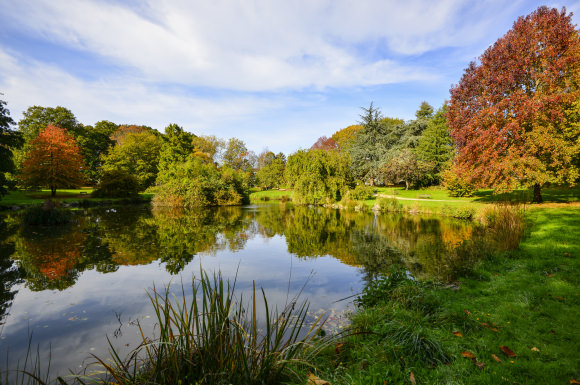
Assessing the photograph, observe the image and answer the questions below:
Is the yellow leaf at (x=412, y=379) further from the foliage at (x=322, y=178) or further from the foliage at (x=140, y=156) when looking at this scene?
the foliage at (x=140, y=156)

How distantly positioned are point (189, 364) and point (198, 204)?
95.7 feet

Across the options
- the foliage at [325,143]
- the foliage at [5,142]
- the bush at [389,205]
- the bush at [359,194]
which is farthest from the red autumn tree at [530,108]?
the foliage at [325,143]

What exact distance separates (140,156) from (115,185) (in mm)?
14839

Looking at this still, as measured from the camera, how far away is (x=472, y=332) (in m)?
3.70

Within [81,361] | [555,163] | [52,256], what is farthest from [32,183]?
[555,163]

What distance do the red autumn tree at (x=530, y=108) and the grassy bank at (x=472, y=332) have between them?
33.4 ft

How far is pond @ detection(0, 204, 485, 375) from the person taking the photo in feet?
15.7

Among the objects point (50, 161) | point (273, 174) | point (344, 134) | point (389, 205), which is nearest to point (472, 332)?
point (389, 205)

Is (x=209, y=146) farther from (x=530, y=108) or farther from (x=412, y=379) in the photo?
(x=412, y=379)

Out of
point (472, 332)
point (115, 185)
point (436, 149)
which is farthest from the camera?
point (115, 185)

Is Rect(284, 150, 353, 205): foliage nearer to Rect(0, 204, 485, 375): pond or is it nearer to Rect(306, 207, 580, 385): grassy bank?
Rect(0, 204, 485, 375): pond

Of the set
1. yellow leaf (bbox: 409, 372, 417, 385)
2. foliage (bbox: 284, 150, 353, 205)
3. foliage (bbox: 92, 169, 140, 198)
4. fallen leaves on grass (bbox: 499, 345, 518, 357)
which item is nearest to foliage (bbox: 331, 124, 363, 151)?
foliage (bbox: 284, 150, 353, 205)

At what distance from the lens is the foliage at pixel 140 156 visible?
134 ft

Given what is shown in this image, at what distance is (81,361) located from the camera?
153 inches
